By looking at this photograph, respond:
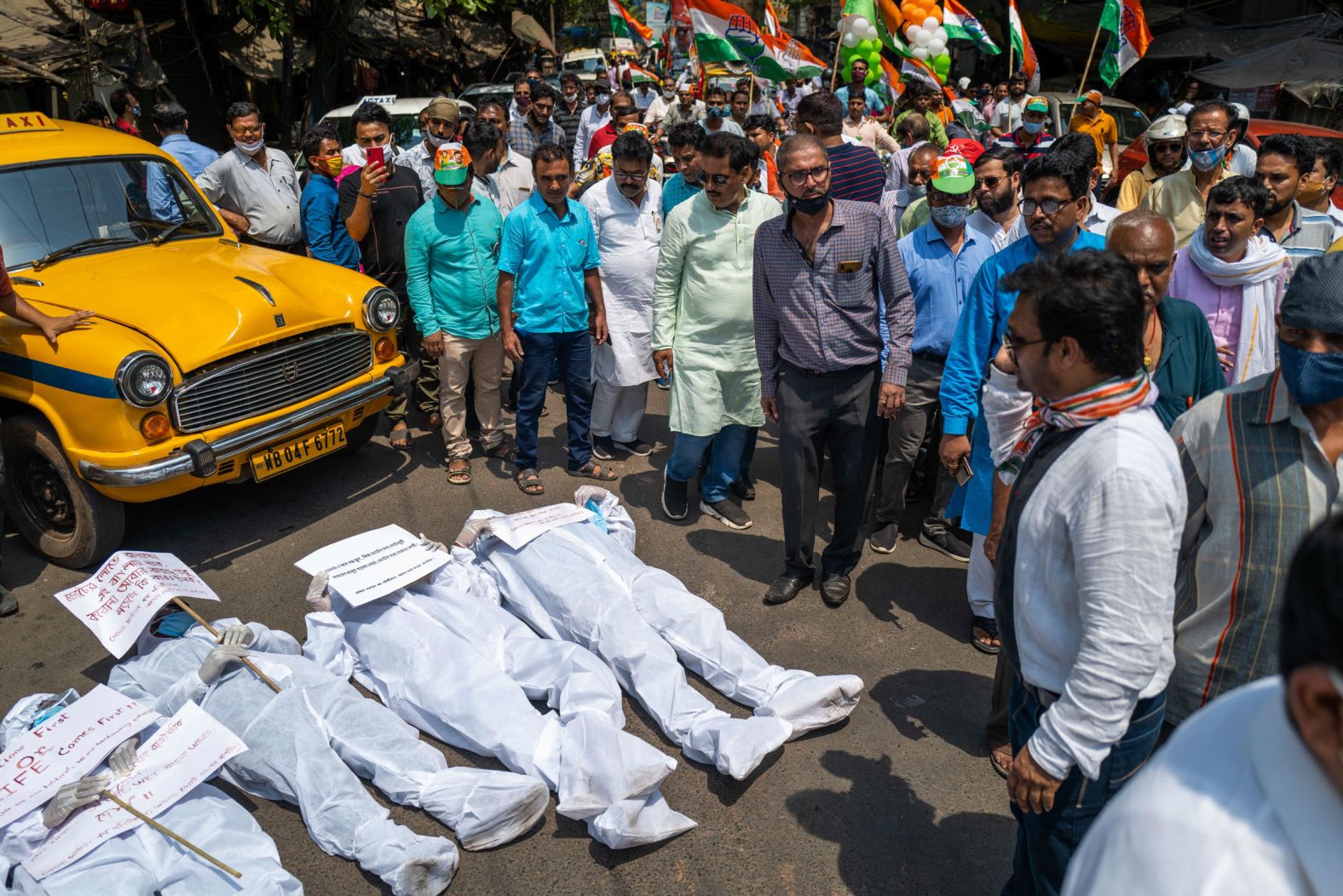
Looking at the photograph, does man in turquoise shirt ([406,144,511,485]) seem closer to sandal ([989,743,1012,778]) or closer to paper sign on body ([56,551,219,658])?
paper sign on body ([56,551,219,658])

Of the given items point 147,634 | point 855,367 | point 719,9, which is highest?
point 719,9

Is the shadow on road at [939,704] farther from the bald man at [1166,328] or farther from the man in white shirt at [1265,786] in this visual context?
the man in white shirt at [1265,786]

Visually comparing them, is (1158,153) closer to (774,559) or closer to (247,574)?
(774,559)

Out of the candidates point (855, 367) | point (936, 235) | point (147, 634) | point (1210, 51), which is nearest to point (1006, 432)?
point (855, 367)

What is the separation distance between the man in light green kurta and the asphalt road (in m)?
0.51

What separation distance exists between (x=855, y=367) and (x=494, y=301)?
8.22 ft

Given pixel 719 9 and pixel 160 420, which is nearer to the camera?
pixel 160 420

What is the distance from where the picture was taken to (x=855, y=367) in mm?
4246

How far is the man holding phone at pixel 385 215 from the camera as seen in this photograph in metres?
6.05

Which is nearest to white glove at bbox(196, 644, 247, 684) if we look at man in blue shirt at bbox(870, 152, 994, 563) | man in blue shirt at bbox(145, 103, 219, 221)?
man in blue shirt at bbox(870, 152, 994, 563)

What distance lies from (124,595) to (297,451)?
1754mm

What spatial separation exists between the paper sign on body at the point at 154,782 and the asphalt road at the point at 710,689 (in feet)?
1.28

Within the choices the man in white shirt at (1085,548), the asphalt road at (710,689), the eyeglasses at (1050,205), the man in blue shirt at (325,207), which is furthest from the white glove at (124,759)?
the man in blue shirt at (325,207)

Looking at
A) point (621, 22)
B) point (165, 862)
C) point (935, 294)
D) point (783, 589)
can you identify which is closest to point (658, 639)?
point (783, 589)
